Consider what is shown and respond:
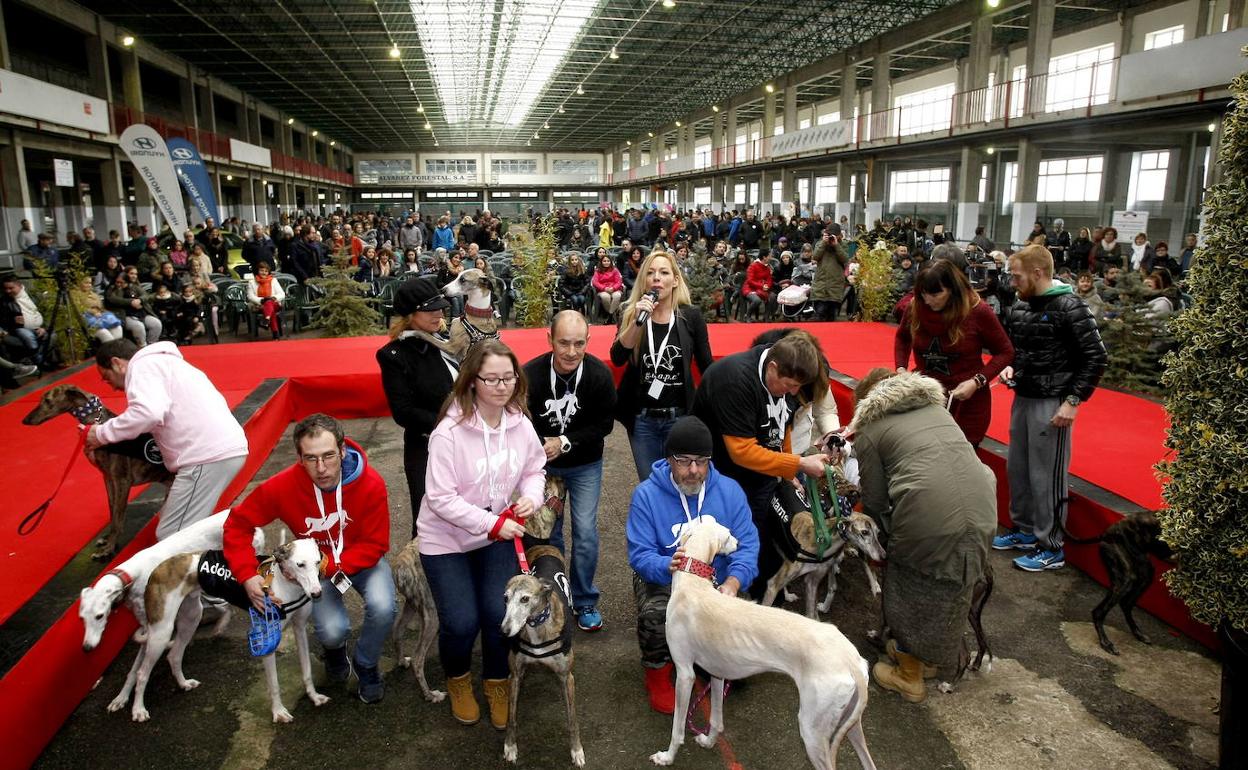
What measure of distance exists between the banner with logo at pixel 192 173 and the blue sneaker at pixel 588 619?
49.8 feet

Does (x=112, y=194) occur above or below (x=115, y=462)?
above

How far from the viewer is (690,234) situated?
20688 millimetres

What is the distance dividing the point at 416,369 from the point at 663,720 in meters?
1.99

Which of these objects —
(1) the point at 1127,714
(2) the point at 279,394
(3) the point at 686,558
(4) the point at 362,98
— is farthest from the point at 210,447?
(4) the point at 362,98

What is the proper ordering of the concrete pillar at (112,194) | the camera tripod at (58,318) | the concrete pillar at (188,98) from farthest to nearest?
the concrete pillar at (188,98) → the concrete pillar at (112,194) → the camera tripod at (58,318)

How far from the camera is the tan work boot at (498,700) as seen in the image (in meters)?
3.01

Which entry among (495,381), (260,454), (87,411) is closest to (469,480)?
(495,381)

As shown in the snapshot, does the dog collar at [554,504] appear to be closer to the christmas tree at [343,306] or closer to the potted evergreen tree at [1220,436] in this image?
the potted evergreen tree at [1220,436]

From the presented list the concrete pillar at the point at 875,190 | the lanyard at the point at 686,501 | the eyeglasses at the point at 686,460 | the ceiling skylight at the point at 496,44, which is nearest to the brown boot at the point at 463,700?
the lanyard at the point at 686,501

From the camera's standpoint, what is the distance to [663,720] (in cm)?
308

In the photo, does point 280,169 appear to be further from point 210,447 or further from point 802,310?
A: point 210,447

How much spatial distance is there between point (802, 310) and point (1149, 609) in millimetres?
8586

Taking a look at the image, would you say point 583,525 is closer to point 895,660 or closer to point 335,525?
point 335,525

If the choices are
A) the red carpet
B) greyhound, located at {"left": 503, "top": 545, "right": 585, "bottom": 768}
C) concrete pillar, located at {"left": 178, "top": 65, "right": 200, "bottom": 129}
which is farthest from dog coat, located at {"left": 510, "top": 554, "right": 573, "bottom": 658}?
concrete pillar, located at {"left": 178, "top": 65, "right": 200, "bottom": 129}
